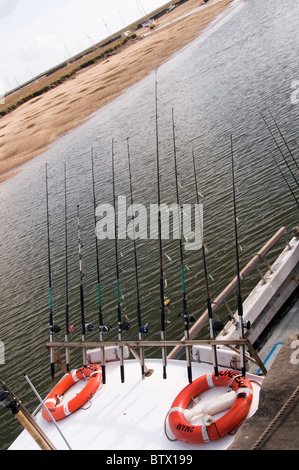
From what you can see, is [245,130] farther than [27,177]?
No

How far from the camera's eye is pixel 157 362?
9508 millimetres

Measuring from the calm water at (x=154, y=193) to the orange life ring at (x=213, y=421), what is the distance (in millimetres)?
4219

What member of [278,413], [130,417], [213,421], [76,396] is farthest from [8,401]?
[76,396]

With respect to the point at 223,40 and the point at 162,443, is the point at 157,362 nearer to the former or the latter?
the point at 162,443

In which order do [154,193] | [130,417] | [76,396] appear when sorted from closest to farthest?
1. [130,417]
2. [76,396]
3. [154,193]

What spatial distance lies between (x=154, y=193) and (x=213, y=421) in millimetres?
15008

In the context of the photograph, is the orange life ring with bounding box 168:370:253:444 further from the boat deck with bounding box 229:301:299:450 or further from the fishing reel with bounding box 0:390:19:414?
the fishing reel with bounding box 0:390:19:414

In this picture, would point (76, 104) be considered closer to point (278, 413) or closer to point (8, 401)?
point (8, 401)

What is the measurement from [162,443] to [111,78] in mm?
56345

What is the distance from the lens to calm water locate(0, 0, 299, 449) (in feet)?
46.6

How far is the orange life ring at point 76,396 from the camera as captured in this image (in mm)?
8609

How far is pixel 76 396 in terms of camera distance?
880 cm
